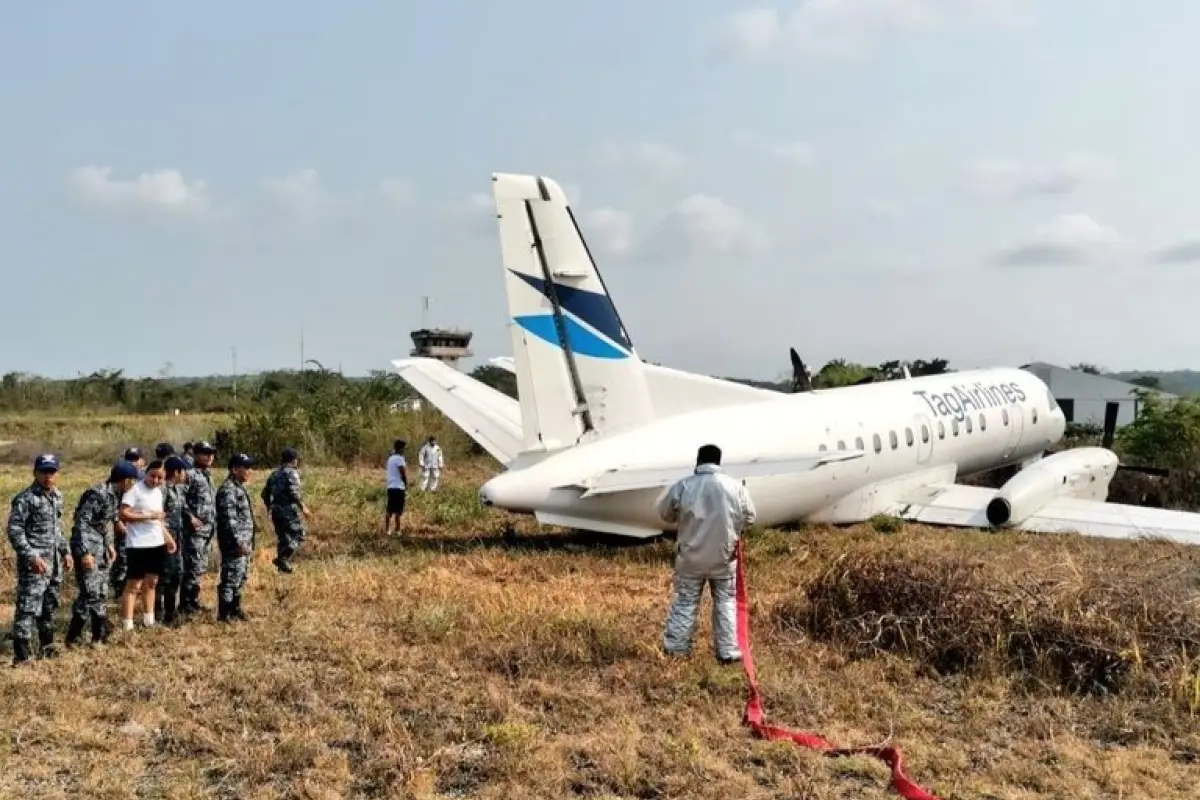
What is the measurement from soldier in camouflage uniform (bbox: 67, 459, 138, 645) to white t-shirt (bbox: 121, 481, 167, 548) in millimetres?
159

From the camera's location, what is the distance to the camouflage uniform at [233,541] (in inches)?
419

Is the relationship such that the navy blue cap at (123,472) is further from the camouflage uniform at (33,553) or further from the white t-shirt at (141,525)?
the camouflage uniform at (33,553)

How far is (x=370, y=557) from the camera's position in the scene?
14664 mm

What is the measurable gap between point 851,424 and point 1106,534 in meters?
4.30

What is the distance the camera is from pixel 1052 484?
17.9m

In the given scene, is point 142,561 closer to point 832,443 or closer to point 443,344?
point 832,443

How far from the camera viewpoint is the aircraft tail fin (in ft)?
45.0

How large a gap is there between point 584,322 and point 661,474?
8.02 feet

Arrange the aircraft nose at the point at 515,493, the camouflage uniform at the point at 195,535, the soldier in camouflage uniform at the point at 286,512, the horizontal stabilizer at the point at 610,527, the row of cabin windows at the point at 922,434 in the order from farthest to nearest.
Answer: the row of cabin windows at the point at 922,434 → the horizontal stabilizer at the point at 610,527 → the soldier in camouflage uniform at the point at 286,512 → the aircraft nose at the point at 515,493 → the camouflage uniform at the point at 195,535

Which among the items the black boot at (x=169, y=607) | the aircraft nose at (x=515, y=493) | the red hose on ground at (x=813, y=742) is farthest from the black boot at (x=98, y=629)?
the red hose on ground at (x=813, y=742)

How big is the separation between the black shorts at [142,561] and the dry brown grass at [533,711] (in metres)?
0.62

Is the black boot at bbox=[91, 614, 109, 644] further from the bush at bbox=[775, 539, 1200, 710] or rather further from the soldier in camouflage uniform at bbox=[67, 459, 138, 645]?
the bush at bbox=[775, 539, 1200, 710]

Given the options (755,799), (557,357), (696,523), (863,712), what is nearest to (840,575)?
(696,523)

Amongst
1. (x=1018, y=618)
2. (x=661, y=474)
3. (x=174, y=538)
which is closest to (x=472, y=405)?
(x=661, y=474)
